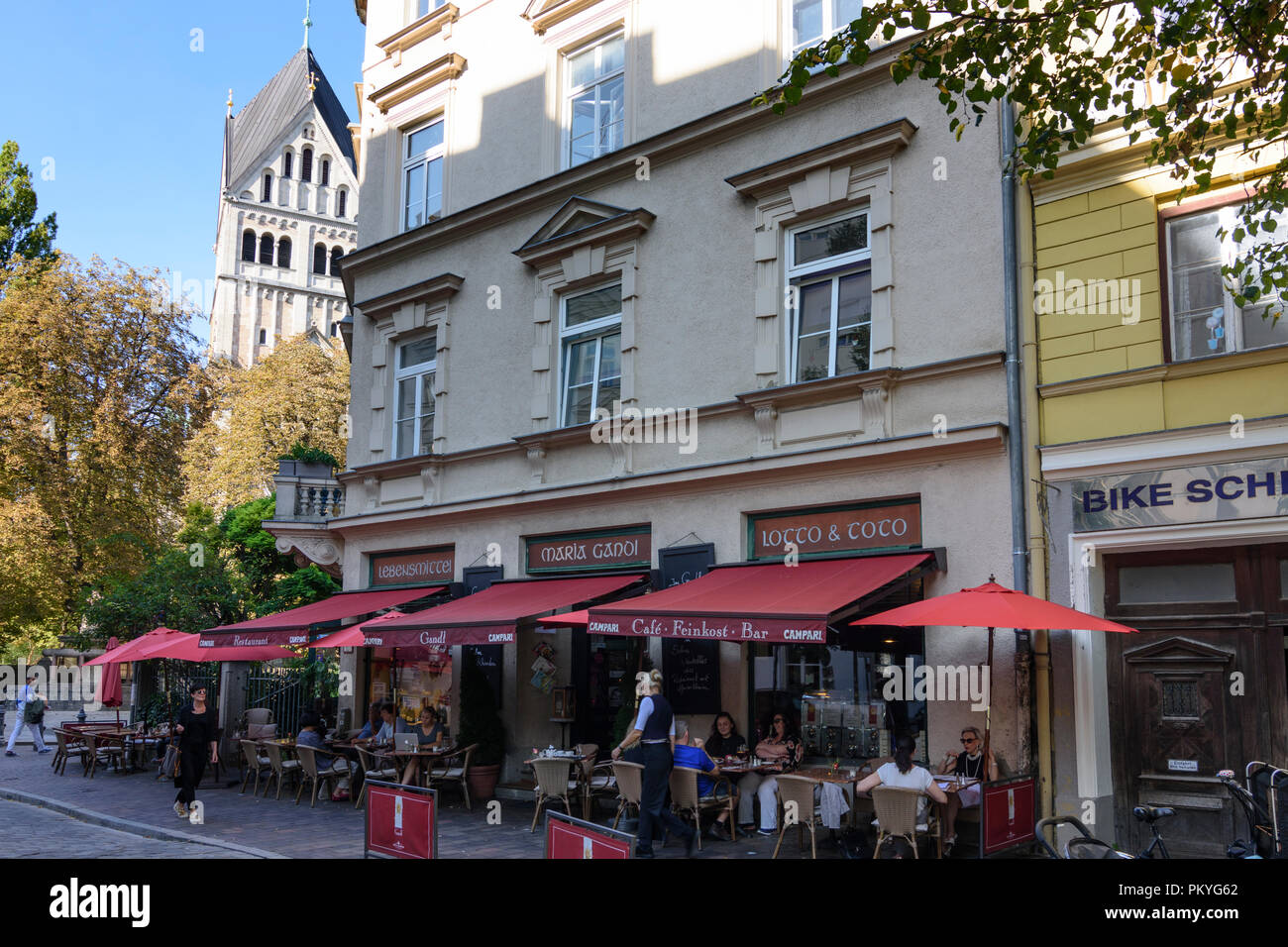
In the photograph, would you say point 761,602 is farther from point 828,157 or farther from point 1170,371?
point 828,157

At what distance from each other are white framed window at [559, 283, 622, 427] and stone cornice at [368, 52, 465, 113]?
506cm

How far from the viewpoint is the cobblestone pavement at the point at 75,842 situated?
408 inches

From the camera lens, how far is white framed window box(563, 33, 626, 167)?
50.2ft

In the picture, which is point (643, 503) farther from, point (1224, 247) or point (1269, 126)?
point (1269, 126)

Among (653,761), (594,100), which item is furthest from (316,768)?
(594,100)

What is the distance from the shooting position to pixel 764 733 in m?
12.1

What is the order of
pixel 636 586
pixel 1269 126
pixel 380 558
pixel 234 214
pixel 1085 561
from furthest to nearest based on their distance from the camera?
pixel 234 214 → pixel 380 558 → pixel 636 586 → pixel 1085 561 → pixel 1269 126

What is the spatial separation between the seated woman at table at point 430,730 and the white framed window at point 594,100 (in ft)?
26.3

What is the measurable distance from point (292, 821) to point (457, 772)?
2208 millimetres

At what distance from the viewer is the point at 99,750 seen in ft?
60.2

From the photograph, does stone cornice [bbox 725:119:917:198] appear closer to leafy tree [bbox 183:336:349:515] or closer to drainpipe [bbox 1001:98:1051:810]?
drainpipe [bbox 1001:98:1051:810]

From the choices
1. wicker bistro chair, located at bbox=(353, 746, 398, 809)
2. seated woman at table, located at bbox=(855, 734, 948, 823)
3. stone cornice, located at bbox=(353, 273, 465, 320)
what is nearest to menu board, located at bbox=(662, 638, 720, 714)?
seated woman at table, located at bbox=(855, 734, 948, 823)
